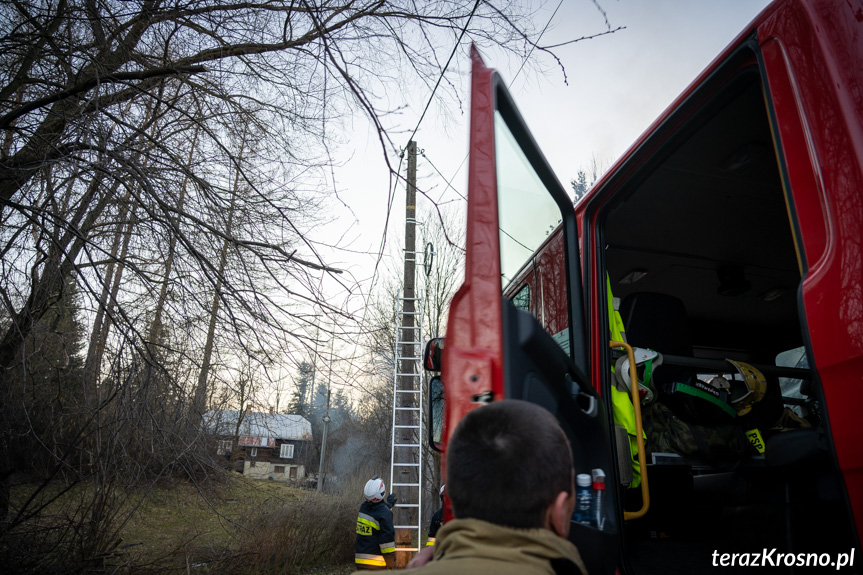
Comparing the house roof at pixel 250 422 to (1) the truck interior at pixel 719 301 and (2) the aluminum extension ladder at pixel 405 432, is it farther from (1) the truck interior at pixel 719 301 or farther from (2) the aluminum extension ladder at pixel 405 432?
(2) the aluminum extension ladder at pixel 405 432

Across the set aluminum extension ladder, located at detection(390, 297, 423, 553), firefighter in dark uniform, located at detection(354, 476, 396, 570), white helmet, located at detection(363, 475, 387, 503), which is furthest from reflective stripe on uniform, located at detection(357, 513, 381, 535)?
aluminum extension ladder, located at detection(390, 297, 423, 553)

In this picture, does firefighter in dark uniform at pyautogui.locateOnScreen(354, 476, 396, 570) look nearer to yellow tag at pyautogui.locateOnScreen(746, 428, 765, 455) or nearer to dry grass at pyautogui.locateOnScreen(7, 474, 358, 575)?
dry grass at pyautogui.locateOnScreen(7, 474, 358, 575)

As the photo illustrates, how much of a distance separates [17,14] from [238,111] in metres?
1.62

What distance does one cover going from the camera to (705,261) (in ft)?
14.5

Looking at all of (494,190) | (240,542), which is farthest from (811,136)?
(240,542)

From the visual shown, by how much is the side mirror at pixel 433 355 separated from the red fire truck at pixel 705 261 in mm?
190

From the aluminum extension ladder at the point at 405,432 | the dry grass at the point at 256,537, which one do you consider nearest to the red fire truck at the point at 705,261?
the dry grass at the point at 256,537

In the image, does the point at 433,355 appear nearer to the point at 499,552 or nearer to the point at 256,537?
the point at 499,552

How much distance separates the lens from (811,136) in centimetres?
139

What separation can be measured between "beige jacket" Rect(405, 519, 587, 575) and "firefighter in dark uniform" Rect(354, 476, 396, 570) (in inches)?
260

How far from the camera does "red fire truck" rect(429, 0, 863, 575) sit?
1.30m

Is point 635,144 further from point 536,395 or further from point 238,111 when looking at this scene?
point 238,111

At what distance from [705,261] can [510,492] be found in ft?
12.8

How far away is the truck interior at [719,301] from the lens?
212cm
